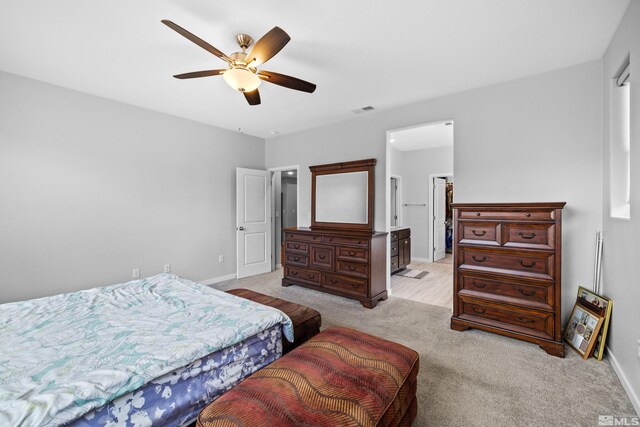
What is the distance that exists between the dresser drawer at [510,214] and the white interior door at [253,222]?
139 inches

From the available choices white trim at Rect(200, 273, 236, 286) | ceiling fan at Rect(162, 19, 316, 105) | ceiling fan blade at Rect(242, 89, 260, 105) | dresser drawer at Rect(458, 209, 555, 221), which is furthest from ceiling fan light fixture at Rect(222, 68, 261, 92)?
white trim at Rect(200, 273, 236, 286)

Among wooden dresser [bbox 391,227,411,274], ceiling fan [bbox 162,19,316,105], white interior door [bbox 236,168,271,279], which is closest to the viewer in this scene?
ceiling fan [bbox 162,19,316,105]

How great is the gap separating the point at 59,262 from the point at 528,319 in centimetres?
502

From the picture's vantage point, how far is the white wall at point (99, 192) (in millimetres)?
2961

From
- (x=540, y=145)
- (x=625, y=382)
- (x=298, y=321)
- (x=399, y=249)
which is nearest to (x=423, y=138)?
(x=399, y=249)

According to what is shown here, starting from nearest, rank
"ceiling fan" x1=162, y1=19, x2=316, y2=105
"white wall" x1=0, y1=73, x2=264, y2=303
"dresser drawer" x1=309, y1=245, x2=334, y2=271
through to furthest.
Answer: "ceiling fan" x1=162, y1=19, x2=316, y2=105 < "white wall" x1=0, y1=73, x2=264, y2=303 < "dresser drawer" x1=309, y1=245, x2=334, y2=271

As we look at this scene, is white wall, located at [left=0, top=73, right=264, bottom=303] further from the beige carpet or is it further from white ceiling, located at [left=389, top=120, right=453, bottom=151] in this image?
white ceiling, located at [left=389, top=120, right=453, bottom=151]

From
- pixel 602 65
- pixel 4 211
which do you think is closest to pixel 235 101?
pixel 4 211

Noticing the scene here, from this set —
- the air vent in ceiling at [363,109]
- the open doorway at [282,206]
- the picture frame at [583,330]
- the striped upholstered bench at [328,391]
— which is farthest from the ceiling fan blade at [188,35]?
the open doorway at [282,206]

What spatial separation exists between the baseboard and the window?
1123 millimetres

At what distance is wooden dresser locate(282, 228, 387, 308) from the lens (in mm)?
3648

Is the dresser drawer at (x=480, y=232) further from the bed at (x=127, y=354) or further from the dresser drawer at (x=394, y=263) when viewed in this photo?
the dresser drawer at (x=394, y=263)

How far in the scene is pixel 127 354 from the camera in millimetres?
1393

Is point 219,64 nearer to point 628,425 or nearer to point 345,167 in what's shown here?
point 345,167
